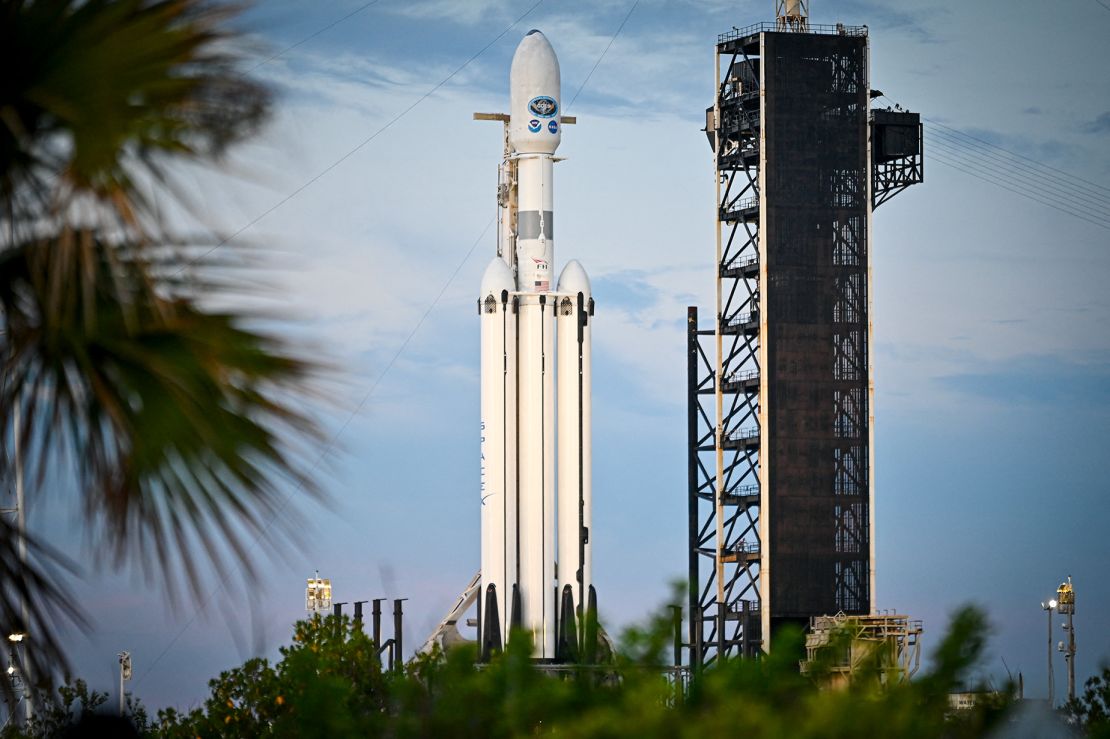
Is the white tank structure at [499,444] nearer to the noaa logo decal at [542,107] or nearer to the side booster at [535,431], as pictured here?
the side booster at [535,431]

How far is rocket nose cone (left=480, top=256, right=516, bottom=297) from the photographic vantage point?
54.9 metres

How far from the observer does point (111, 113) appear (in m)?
6.02

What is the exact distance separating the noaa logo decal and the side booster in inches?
12.4

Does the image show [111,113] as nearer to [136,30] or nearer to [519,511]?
[136,30]

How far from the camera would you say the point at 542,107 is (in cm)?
5566

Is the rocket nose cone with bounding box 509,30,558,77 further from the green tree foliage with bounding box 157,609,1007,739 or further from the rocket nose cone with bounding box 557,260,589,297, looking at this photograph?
the green tree foliage with bounding box 157,609,1007,739

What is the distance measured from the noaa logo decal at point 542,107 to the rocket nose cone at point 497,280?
4902mm

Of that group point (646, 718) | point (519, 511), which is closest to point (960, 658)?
point (646, 718)

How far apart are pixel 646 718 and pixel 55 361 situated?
19.6 feet

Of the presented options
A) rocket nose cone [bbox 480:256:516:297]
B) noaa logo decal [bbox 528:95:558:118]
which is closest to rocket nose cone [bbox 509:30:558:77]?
noaa logo decal [bbox 528:95:558:118]

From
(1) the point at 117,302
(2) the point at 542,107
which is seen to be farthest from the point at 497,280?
(1) the point at 117,302

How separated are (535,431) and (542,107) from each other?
1039 centimetres

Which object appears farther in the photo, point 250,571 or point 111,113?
point 111,113

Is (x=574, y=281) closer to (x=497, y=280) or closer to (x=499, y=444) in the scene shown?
(x=497, y=280)
